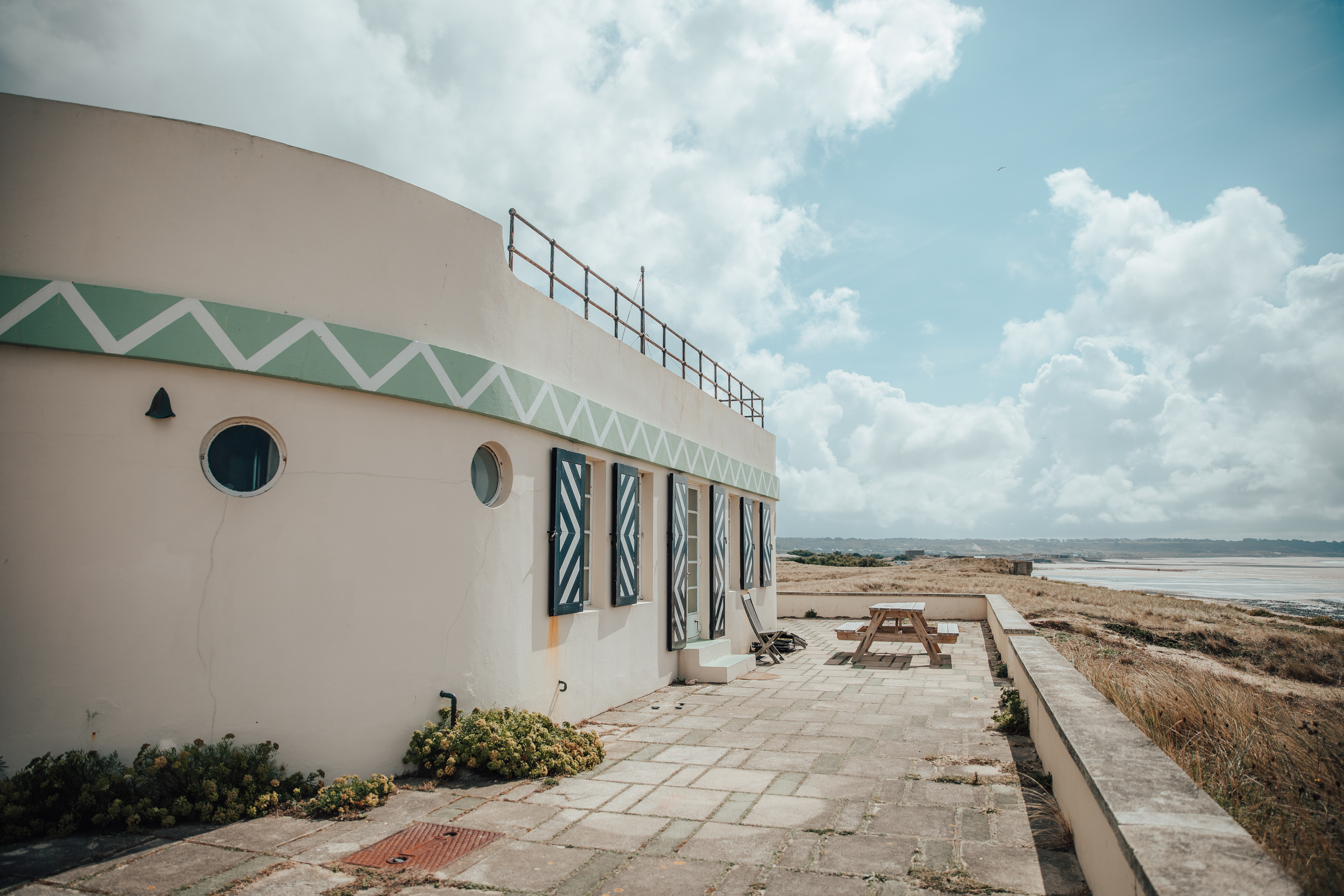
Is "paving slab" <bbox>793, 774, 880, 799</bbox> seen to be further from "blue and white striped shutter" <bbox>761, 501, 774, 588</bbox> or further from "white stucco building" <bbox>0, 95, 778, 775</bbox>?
"blue and white striped shutter" <bbox>761, 501, 774, 588</bbox>

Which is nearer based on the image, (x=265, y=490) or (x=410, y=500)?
(x=265, y=490)

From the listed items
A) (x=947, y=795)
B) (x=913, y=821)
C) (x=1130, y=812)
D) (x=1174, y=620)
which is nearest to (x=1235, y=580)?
(x=1174, y=620)

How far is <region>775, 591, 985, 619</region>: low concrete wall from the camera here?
1739cm

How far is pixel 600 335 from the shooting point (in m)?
8.06

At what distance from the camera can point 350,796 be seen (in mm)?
4598

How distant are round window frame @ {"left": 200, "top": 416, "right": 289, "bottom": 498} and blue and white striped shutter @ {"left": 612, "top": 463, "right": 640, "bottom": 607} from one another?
139 inches

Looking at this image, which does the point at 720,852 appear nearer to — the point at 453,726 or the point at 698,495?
the point at 453,726

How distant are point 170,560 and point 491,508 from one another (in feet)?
6.97

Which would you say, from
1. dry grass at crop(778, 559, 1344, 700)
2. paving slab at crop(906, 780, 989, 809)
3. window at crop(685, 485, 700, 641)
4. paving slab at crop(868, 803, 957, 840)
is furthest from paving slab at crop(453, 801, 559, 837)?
dry grass at crop(778, 559, 1344, 700)

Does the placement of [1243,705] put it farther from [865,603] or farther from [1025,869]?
[865,603]

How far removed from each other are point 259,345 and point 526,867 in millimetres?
3441

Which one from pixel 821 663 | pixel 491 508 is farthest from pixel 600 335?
pixel 821 663

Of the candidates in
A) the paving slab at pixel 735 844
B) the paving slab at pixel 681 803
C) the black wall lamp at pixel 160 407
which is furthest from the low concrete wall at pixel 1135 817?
the black wall lamp at pixel 160 407

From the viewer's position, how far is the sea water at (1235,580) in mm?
36906
